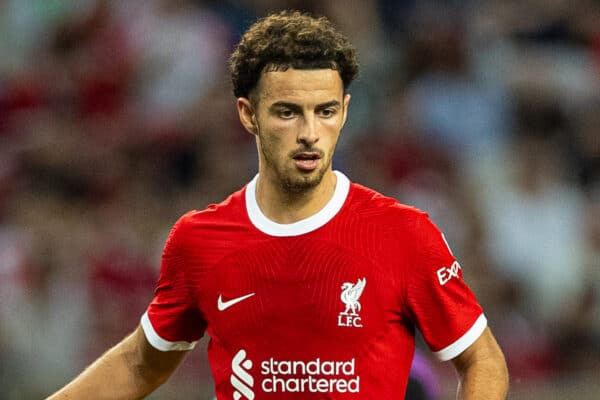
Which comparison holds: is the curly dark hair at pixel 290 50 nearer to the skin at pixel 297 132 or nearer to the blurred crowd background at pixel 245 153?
the skin at pixel 297 132

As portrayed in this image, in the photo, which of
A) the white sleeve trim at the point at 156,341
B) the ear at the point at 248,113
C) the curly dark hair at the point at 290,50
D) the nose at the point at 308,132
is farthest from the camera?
the white sleeve trim at the point at 156,341

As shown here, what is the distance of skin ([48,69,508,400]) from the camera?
13.1 feet

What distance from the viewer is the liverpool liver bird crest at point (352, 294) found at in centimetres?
403

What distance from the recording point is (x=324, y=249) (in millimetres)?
4109

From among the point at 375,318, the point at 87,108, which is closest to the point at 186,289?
the point at 375,318

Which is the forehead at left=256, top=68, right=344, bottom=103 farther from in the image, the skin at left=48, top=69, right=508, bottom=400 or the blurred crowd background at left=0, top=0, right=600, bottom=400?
the blurred crowd background at left=0, top=0, right=600, bottom=400

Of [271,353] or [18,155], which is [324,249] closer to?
[271,353]

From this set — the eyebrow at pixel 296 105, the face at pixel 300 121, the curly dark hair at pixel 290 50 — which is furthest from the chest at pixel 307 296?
the curly dark hair at pixel 290 50

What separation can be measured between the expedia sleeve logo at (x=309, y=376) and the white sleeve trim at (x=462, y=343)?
0.96ft

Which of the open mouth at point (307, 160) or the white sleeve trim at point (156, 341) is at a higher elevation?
the open mouth at point (307, 160)

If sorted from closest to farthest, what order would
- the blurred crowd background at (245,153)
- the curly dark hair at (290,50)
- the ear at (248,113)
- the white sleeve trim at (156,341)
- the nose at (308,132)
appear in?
the nose at (308,132) < the curly dark hair at (290,50) < the ear at (248,113) < the white sleeve trim at (156,341) < the blurred crowd background at (245,153)

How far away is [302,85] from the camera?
403 cm

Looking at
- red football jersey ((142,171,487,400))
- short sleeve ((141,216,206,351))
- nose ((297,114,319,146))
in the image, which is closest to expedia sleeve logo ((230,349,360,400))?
red football jersey ((142,171,487,400))

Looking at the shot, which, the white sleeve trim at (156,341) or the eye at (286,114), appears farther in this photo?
the white sleeve trim at (156,341)
